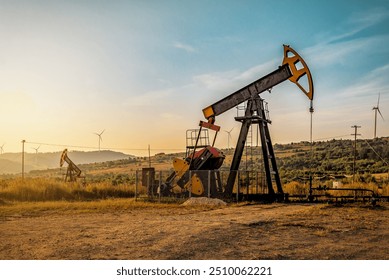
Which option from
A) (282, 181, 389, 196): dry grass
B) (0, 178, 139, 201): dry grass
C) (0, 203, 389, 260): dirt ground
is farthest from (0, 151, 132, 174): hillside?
(0, 203, 389, 260): dirt ground

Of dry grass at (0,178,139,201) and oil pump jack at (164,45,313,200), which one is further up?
oil pump jack at (164,45,313,200)

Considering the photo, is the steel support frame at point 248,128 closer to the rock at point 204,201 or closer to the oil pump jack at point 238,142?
the oil pump jack at point 238,142

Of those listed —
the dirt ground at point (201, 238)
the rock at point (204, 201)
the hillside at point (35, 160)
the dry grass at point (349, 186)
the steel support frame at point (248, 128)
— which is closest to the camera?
the dirt ground at point (201, 238)

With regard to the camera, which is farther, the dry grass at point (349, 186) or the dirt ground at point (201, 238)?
the dry grass at point (349, 186)

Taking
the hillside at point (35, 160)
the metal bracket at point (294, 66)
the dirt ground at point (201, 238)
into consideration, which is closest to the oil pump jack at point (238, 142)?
the metal bracket at point (294, 66)

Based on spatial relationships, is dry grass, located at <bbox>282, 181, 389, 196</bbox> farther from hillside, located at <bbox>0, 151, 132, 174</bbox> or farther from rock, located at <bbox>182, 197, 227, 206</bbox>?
hillside, located at <bbox>0, 151, 132, 174</bbox>

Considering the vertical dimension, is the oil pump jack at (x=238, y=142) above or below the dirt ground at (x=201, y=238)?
above

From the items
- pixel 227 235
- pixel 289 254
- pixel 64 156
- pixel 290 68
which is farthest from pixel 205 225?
pixel 64 156

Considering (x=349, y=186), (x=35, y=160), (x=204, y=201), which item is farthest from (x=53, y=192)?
(x=35, y=160)

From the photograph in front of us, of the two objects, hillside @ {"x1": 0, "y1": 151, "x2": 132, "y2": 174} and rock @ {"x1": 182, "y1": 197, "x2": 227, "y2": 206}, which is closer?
rock @ {"x1": 182, "y1": 197, "x2": 227, "y2": 206}

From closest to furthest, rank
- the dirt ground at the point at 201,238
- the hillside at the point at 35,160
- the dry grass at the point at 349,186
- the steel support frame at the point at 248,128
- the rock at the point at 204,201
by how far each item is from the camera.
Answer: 1. the dirt ground at the point at 201,238
2. the rock at the point at 204,201
3. the steel support frame at the point at 248,128
4. the dry grass at the point at 349,186
5. the hillside at the point at 35,160

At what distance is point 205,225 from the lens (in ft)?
25.4

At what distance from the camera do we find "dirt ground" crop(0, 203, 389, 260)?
568 centimetres

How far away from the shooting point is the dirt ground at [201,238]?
568 centimetres
